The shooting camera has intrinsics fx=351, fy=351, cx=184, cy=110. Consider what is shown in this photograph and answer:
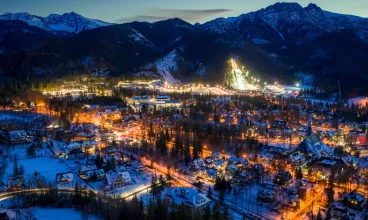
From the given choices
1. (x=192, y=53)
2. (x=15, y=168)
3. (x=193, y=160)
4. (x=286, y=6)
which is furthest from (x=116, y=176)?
(x=286, y=6)

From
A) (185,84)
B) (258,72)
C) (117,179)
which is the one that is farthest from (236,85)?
(117,179)

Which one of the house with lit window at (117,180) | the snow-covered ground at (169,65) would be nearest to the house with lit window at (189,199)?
the house with lit window at (117,180)

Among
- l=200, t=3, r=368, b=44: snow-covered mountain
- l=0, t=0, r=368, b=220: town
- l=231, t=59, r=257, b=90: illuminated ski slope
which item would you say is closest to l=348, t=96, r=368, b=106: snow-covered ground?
l=0, t=0, r=368, b=220: town

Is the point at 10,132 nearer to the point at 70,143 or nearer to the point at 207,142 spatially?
the point at 70,143

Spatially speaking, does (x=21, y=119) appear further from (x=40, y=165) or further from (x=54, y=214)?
(x=54, y=214)

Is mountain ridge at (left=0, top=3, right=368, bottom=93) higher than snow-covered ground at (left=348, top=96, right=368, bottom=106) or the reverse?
higher

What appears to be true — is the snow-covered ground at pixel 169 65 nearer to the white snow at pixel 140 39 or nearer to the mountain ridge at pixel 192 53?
the mountain ridge at pixel 192 53

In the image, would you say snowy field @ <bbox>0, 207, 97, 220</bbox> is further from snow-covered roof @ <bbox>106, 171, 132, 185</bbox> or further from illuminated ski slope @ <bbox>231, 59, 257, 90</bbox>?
illuminated ski slope @ <bbox>231, 59, 257, 90</bbox>

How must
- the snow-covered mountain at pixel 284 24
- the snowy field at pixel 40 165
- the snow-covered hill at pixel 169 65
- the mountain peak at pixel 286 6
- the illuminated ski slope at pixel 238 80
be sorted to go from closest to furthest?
the snowy field at pixel 40 165, the illuminated ski slope at pixel 238 80, the snow-covered hill at pixel 169 65, the snow-covered mountain at pixel 284 24, the mountain peak at pixel 286 6

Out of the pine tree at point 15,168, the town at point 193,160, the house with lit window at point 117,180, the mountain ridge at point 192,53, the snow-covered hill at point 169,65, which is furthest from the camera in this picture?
the mountain ridge at point 192,53
